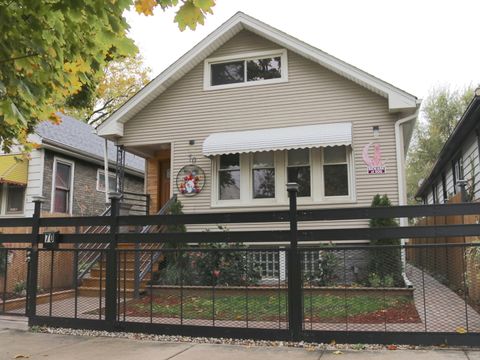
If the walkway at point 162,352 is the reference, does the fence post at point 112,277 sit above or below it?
above

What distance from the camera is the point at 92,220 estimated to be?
23.3 ft

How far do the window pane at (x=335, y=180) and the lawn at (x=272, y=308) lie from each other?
4078 millimetres

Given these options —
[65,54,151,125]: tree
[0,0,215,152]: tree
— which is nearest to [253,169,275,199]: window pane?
[0,0,215,152]: tree

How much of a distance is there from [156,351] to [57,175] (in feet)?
31.2

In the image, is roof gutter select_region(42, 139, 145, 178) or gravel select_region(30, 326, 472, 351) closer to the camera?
gravel select_region(30, 326, 472, 351)

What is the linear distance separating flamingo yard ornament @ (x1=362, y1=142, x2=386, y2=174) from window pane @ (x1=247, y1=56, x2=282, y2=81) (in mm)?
3001

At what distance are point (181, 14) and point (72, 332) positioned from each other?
5003 mm

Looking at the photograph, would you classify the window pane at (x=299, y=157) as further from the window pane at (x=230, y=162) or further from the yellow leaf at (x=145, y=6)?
the yellow leaf at (x=145, y=6)

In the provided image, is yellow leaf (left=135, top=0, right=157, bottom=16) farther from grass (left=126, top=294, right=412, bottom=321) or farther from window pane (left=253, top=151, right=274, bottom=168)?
window pane (left=253, top=151, right=274, bottom=168)

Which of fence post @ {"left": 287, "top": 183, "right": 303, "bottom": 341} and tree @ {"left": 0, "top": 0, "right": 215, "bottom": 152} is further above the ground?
tree @ {"left": 0, "top": 0, "right": 215, "bottom": 152}

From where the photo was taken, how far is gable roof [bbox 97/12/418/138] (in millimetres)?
10312

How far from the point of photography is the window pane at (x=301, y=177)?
11.2 m

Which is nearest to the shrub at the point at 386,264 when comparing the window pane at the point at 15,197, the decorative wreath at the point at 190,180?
the decorative wreath at the point at 190,180

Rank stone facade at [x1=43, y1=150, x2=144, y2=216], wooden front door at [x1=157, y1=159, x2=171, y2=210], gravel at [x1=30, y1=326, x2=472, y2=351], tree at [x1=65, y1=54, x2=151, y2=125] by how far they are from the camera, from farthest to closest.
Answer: tree at [x1=65, y1=54, x2=151, y2=125] → wooden front door at [x1=157, y1=159, x2=171, y2=210] → stone facade at [x1=43, y1=150, x2=144, y2=216] → gravel at [x1=30, y1=326, x2=472, y2=351]
